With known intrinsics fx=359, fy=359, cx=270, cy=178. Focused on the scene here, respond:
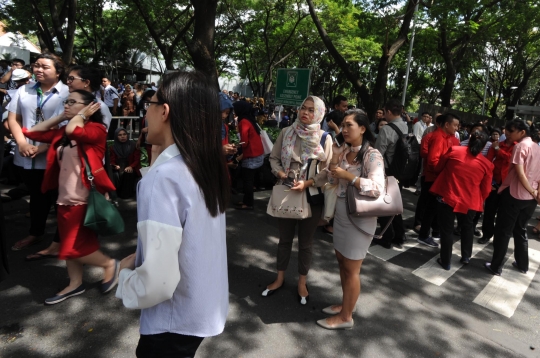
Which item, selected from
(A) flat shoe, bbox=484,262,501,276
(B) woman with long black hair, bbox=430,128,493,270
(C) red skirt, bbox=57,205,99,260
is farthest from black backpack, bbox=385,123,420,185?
(C) red skirt, bbox=57,205,99,260

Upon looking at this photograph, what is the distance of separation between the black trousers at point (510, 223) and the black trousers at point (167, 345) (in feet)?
14.0

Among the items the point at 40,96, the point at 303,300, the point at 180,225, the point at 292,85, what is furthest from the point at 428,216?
the point at 40,96

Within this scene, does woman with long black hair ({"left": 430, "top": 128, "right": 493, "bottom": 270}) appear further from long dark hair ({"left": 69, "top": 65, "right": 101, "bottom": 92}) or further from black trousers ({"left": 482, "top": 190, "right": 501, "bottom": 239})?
long dark hair ({"left": 69, "top": 65, "right": 101, "bottom": 92})

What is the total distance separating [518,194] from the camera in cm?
424

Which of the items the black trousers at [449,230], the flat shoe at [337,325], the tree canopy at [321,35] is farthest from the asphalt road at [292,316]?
the tree canopy at [321,35]

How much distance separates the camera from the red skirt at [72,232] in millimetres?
2893

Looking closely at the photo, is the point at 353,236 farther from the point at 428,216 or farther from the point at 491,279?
the point at 428,216

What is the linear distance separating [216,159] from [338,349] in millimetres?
2075

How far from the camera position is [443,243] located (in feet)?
14.8

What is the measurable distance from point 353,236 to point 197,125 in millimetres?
1865

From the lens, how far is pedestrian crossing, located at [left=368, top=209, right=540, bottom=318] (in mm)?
3845

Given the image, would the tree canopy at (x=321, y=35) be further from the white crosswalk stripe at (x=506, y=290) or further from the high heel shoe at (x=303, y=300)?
the white crosswalk stripe at (x=506, y=290)

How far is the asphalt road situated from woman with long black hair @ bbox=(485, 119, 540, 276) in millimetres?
424

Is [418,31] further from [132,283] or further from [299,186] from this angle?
[132,283]
